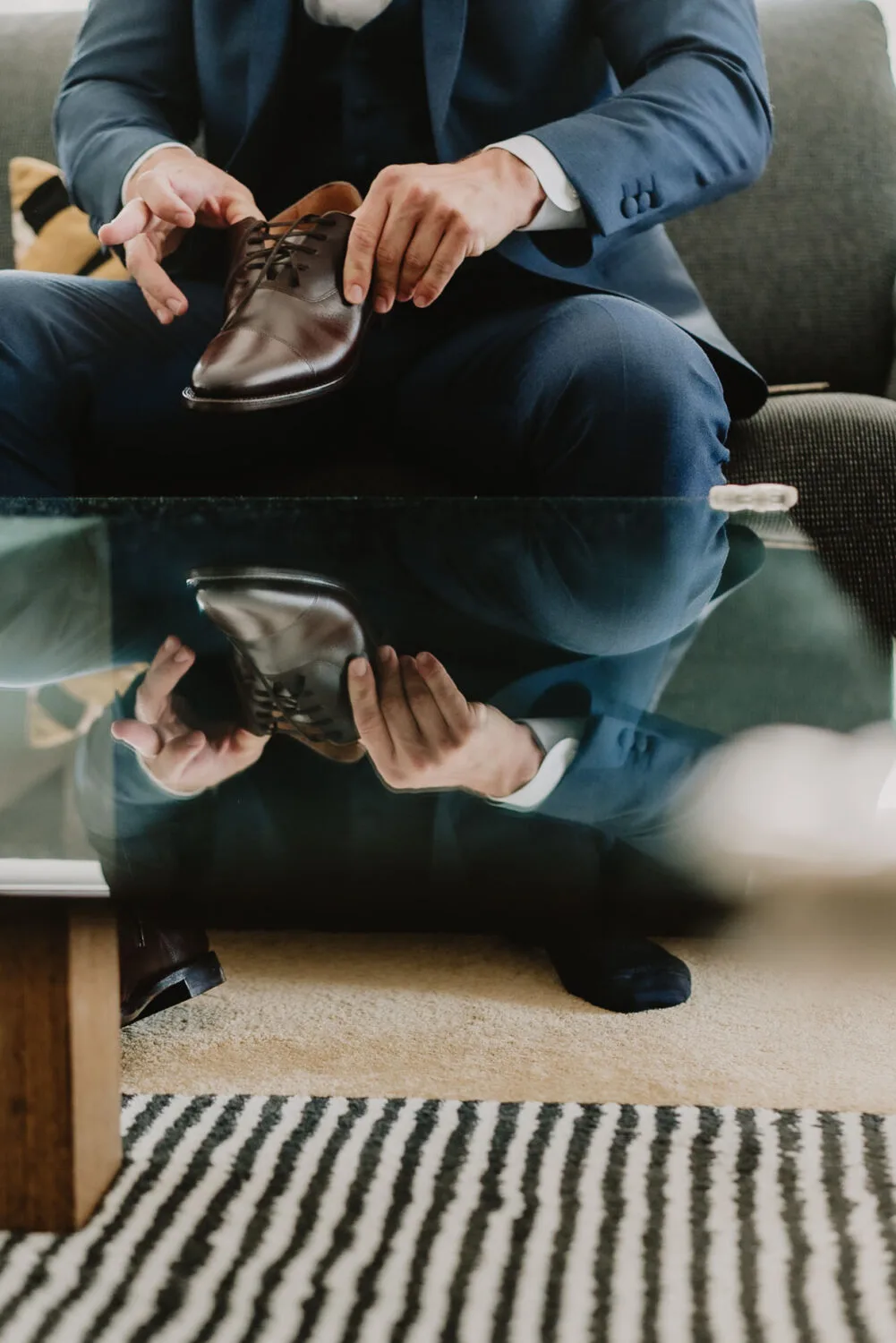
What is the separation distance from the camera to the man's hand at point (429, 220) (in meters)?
0.88

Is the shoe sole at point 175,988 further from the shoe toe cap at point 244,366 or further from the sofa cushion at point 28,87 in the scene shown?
the sofa cushion at point 28,87

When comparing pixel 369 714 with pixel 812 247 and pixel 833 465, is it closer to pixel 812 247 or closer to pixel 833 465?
pixel 833 465

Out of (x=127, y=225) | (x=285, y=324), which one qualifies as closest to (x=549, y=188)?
(x=285, y=324)

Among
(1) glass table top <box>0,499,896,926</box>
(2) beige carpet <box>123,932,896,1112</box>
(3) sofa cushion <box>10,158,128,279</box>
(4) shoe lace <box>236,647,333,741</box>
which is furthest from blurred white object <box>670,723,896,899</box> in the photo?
(3) sofa cushion <box>10,158,128,279</box>

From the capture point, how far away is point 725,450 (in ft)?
3.27

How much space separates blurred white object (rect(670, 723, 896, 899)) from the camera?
0.25m

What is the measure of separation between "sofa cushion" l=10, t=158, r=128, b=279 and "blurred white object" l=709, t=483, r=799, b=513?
0.80 m

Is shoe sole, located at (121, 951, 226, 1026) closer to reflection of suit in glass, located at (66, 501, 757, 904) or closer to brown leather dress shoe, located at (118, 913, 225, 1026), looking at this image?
brown leather dress shoe, located at (118, 913, 225, 1026)

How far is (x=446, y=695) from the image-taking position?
0.37 metres

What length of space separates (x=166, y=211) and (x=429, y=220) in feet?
0.84

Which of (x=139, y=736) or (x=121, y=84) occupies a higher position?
(x=121, y=84)

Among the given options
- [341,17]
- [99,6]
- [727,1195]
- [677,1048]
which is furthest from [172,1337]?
[99,6]

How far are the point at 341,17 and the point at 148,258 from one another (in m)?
0.30

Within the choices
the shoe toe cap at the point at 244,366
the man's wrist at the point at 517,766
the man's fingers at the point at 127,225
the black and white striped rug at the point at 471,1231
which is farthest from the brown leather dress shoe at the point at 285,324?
the man's wrist at the point at 517,766
